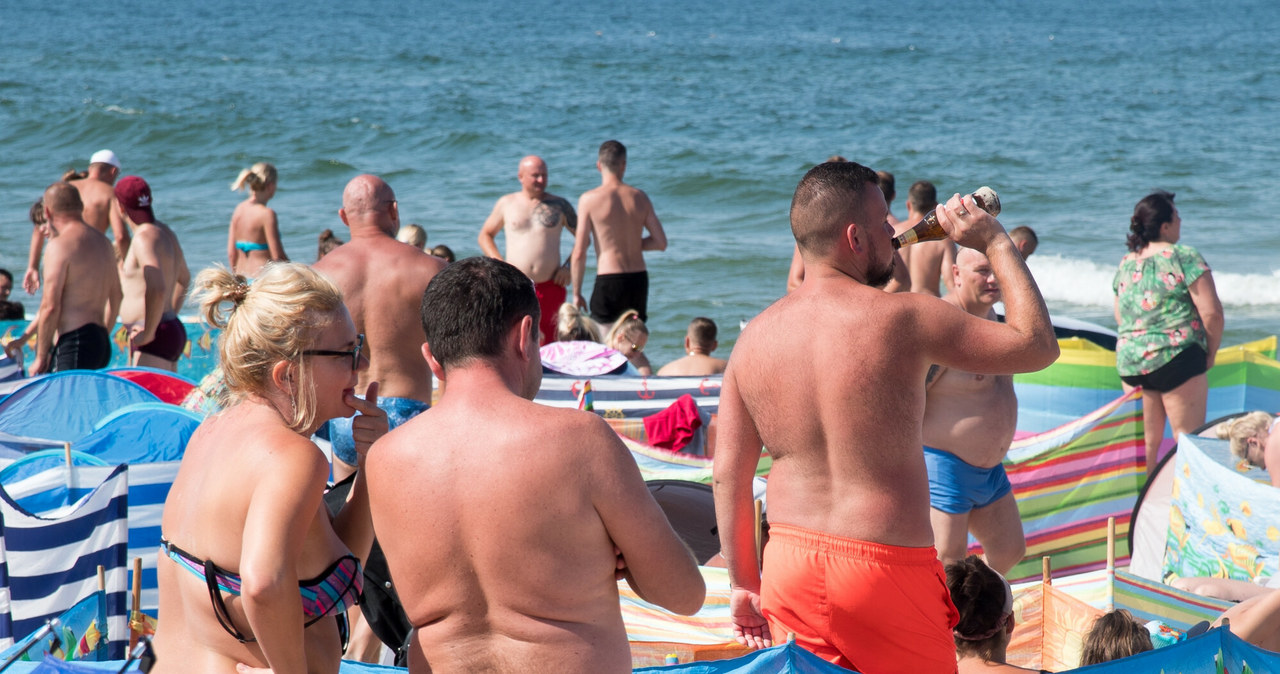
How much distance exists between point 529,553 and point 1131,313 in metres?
4.66

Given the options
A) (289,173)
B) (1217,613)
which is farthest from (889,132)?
(1217,613)

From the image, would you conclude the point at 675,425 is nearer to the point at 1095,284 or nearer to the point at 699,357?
the point at 699,357

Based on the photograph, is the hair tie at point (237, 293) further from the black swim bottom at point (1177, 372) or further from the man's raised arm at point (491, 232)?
the man's raised arm at point (491, 232)

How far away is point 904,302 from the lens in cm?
237

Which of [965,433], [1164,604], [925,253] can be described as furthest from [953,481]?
[925,253]

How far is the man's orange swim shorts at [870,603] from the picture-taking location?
2385 millimetres

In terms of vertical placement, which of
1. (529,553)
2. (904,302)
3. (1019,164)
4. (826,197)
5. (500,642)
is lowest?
(1019,164)

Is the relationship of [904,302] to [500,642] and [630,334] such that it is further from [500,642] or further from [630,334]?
[630,334]

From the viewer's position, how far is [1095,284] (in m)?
14.3

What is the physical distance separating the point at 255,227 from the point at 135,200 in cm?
140

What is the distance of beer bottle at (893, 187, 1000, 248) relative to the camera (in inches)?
95.7

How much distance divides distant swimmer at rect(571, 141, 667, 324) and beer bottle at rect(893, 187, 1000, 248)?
5.59 metres

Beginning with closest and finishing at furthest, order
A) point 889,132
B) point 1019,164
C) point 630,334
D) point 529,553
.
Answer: point 529,553
point 630,334
point 1019,164
point 889,132

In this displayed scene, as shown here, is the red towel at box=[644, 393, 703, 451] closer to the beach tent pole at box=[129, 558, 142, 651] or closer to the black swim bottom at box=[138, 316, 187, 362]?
the beach tent pole at box=[129, 558, 142, 651]
